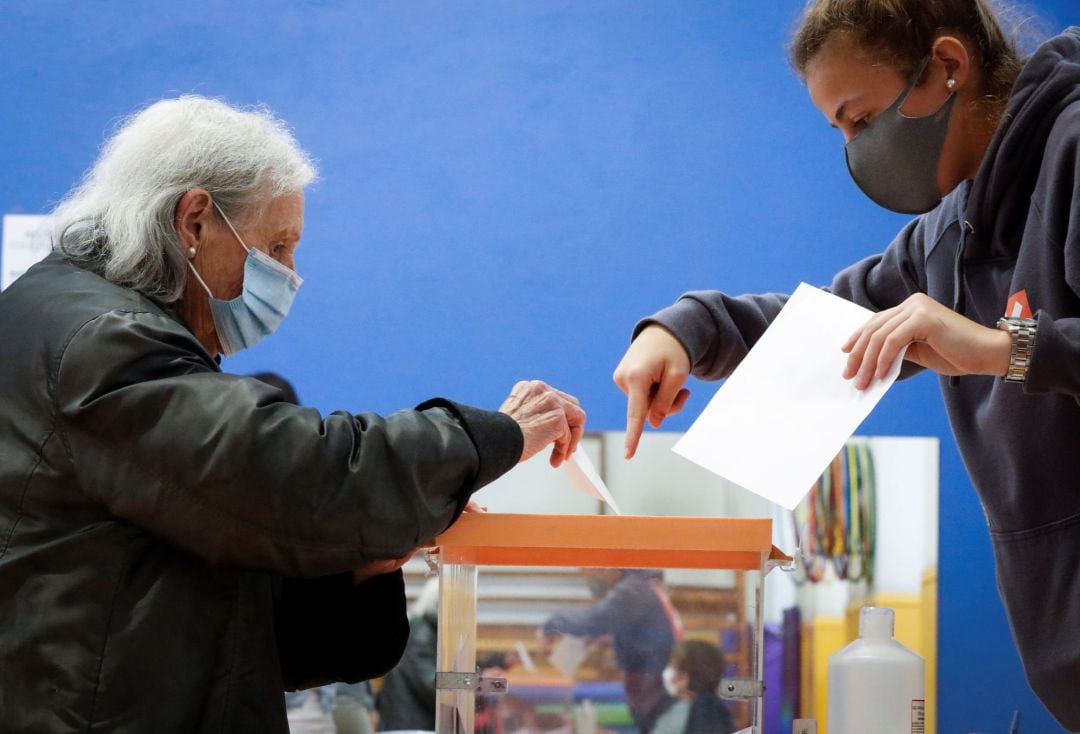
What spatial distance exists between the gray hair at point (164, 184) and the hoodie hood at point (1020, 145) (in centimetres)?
85

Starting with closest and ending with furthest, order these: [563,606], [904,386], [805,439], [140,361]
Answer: [140,361] < [805,439] < [563,606] < [904,386]

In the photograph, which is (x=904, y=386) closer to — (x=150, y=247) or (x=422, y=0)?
(x=422, y=0)

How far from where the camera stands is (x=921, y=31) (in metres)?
1.57

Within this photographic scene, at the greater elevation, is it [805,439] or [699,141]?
[699,141]

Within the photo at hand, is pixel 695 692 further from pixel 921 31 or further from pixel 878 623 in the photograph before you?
pixel 921 31

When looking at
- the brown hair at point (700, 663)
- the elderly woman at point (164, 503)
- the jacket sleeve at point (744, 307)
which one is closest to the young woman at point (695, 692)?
the brown hair at point (700, 663)

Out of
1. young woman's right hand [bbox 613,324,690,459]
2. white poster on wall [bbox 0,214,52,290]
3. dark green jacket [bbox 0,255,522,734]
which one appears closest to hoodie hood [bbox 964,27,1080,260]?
young woman's right hand [bbox 613,324,690,459]

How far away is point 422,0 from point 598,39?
56 centimetres

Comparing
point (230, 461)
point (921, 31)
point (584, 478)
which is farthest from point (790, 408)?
point (230, 461)

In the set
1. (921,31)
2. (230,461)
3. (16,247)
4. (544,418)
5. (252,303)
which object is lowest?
(230,461)

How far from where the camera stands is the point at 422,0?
3.89 meters

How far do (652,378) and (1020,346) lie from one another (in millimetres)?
516

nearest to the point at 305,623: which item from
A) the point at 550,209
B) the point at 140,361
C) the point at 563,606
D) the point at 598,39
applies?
the point at 563,606

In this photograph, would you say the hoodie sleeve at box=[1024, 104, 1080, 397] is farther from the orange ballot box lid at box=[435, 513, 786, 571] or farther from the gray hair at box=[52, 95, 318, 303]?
the gray hair at box=[52, 95, 318, 303]
